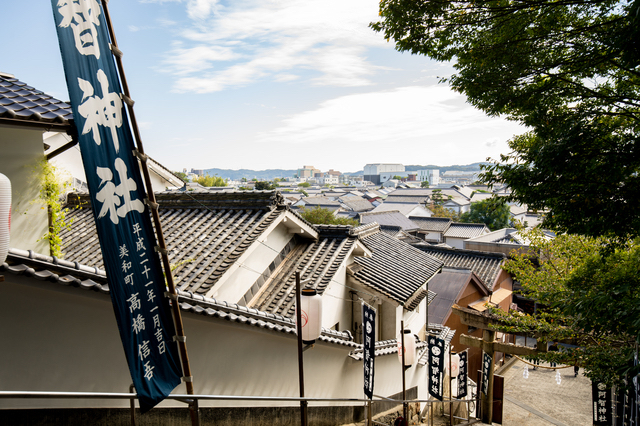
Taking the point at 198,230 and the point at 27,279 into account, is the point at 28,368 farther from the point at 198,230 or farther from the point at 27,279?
the point at 198,230

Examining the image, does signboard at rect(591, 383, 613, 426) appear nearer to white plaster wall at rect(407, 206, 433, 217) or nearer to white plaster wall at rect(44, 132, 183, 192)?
white plaster wall at rect(44, 132, 183, 192)

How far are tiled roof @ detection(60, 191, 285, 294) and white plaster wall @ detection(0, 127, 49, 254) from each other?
3022 millimetres

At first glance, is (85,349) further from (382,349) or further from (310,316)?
(382,349)

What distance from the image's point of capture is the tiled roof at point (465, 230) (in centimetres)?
5191

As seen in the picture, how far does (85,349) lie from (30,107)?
12.8 ft

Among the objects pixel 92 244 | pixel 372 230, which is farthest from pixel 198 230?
pixel 372 230

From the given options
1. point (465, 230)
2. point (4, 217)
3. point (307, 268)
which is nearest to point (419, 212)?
point (465, 230)

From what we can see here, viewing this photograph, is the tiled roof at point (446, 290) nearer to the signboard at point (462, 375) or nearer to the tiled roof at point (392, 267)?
the signboard at point (462, 375)

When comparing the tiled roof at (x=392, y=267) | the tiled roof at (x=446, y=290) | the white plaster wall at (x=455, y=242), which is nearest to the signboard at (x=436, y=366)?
the tiled roof at (x=392, y=267)

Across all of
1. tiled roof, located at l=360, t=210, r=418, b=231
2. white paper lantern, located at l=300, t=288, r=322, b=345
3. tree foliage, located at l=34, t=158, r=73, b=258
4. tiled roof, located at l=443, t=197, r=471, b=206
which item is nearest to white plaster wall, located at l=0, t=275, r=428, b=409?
white paper lantern, located at l=300, t=288, r=322, b=345

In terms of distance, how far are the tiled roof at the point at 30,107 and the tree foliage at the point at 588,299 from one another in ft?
28.9

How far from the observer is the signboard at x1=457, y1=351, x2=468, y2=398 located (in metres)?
16.6

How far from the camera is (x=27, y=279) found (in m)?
4.88

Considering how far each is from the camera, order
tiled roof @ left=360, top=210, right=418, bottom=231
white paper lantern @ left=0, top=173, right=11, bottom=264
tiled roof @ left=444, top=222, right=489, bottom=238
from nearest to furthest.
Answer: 1. white paper lantern @ left=0, top=173, right=11, bottom=264
2. tiled roof @ left=444, top=222, right=489, bottom=238
3. tiled roof @ left=360, top=210, right=418, bottom=231
